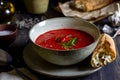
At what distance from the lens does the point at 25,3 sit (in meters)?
1.11

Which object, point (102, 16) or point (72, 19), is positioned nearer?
point (72, 19)

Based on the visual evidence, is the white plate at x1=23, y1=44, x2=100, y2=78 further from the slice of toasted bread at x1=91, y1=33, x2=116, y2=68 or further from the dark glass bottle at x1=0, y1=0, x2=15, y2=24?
the dark glass bottle at x1=0, y1=0, x2=15, y2=24

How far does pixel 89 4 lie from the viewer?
106 cm

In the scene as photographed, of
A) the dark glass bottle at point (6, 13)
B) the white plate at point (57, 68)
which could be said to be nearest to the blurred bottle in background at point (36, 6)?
the dark glass bottle at point (6, 13)

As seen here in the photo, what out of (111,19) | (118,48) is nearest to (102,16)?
(111,19)

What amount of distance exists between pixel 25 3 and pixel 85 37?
403mm

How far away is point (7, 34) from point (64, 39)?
7.6 inches

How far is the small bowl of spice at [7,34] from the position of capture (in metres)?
0.84

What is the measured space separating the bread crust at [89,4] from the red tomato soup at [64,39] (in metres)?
0.24

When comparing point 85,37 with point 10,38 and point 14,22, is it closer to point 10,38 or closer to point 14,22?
point 10,38

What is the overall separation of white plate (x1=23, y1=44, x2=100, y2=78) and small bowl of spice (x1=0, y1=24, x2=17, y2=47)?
0.36ft

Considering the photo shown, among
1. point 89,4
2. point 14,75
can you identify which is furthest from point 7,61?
point 89,4

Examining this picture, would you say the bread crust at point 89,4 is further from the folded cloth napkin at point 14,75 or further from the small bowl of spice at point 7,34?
the folded cloth napkin at point 14,75

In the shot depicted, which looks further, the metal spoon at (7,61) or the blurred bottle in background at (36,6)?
the blurred bottle in background at (36,6)
